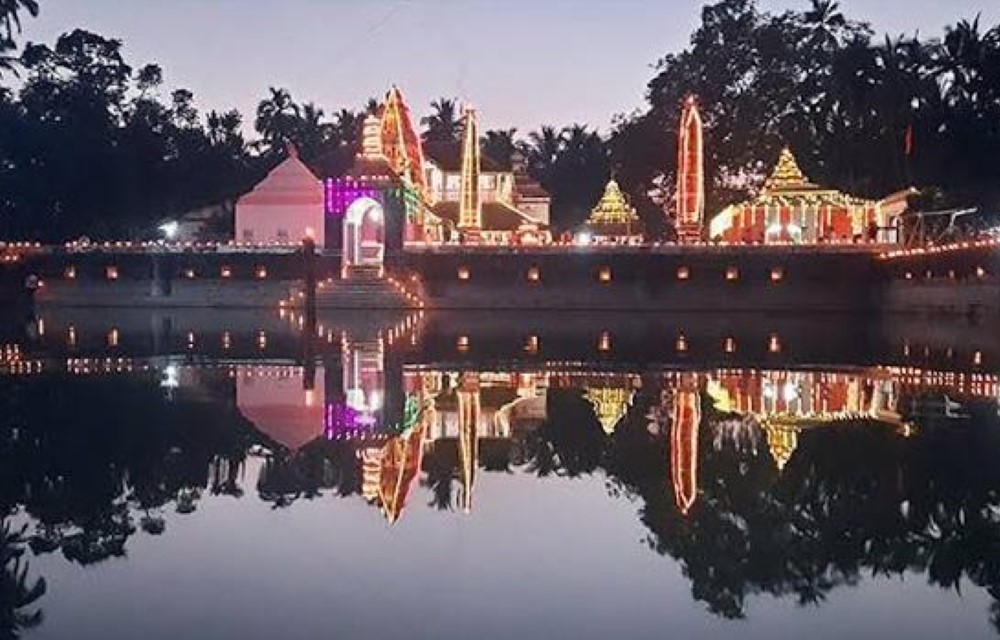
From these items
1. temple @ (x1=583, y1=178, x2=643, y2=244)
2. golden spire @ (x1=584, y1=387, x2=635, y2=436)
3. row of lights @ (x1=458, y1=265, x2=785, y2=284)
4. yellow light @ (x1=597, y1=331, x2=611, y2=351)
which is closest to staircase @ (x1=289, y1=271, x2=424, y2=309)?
row of lights @ (x1=458, y1=265, x2=785, y2=284)

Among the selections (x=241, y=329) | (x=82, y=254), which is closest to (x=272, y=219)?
(x=82, y=254)

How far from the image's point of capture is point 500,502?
11531 millimetres

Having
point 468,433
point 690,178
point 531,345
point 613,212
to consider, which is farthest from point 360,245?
point 468,433

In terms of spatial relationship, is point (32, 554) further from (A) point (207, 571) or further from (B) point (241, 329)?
(B) point (241, 329)

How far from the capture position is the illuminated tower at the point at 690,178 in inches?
2211

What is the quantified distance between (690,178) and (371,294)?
15.0 metres

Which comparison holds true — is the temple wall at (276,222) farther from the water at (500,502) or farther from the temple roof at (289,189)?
the water at (500,502)

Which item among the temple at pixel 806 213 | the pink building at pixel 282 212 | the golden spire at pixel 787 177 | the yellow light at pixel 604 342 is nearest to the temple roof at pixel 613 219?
the temple at pixel 806 213

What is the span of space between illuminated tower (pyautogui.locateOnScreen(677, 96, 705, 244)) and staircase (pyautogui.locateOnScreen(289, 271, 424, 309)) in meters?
12.3

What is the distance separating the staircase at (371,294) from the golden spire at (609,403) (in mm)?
34694

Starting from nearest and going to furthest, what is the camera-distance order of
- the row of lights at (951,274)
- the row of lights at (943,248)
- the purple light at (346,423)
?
1. the purple light at (346,423)
2. the row of lights at (943,248)
3. the row of lights at (951,274)

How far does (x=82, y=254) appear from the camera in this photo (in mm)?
61125

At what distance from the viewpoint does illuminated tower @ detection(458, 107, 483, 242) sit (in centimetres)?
5762

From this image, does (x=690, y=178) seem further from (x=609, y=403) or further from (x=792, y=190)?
(x=609, y=403)
